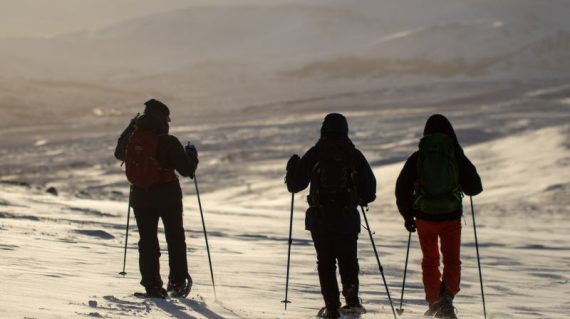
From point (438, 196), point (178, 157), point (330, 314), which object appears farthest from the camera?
point (178, 157)

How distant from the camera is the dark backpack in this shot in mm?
6109


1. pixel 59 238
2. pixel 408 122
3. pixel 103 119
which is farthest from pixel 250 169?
pixel 103 119

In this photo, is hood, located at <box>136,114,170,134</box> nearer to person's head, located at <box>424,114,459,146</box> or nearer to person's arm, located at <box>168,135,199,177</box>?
person's arm, located at <box>168,135,199,177</box>

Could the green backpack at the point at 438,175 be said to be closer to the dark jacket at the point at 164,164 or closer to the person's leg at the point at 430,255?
the person's leg at the point at 430,255

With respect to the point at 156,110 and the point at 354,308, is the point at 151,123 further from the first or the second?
the point at 354,308

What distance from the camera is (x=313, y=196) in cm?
619

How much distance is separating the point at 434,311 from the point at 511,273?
4249 millimetres

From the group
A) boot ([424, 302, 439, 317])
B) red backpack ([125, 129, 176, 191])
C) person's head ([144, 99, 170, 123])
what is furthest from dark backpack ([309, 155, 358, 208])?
person's head ([144, 99, 170, 123])

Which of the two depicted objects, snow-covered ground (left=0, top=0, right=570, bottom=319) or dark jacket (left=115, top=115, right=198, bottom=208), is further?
snow-covered ground (left=0, top=0, right=570, bottom=319)

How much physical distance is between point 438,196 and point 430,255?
43 cm

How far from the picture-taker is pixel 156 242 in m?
6.94

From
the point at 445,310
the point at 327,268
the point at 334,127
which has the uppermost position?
the point at 334,127

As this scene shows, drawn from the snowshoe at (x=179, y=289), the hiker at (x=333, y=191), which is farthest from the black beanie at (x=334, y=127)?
the snowshoe at (x=179, y=289)

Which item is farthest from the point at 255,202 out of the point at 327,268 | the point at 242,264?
the point at 327,268
